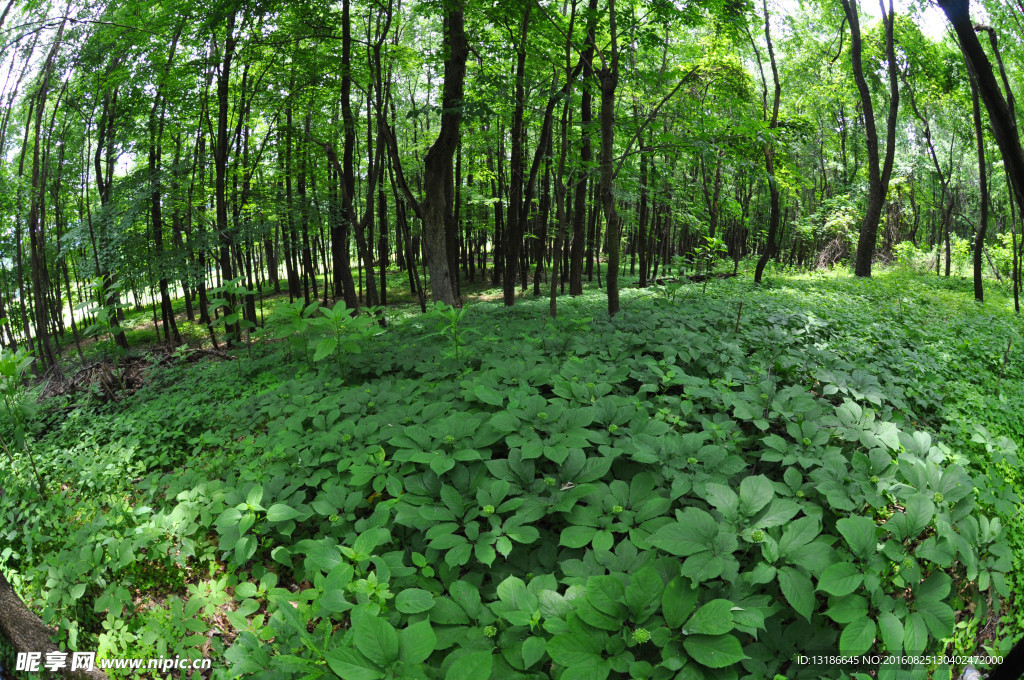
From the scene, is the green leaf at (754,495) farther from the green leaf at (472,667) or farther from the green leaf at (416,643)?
the green leaf at (416,643)

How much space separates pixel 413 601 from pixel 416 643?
0.80 ft

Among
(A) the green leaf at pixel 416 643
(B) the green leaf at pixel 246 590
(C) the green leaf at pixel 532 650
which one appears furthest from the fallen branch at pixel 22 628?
(C) the green leaf at pixel 532 650

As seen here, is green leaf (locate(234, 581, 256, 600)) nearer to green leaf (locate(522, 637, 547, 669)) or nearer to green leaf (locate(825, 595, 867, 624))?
green leaf (locate(522, 637, 547, 669))

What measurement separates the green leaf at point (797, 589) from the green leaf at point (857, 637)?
11 centimetres

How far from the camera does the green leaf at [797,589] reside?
4.81ft

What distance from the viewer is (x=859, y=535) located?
5.26 ft

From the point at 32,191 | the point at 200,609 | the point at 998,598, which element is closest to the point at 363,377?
the point at 200,609

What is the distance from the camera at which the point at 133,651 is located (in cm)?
206

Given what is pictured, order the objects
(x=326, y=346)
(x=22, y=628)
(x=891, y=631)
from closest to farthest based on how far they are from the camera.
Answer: (x=891, y=631) → (x=22, y=628) → (x=326, y=346)

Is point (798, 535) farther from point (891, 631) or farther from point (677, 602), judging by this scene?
point (677, 602)

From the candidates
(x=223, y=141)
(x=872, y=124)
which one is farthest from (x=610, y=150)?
(x=872, y=124)

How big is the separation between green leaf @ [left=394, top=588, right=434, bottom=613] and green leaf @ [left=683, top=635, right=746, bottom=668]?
2.96 ft

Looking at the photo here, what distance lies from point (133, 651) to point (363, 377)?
248cm

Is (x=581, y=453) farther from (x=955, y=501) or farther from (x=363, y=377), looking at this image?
(x=363, y=377)
